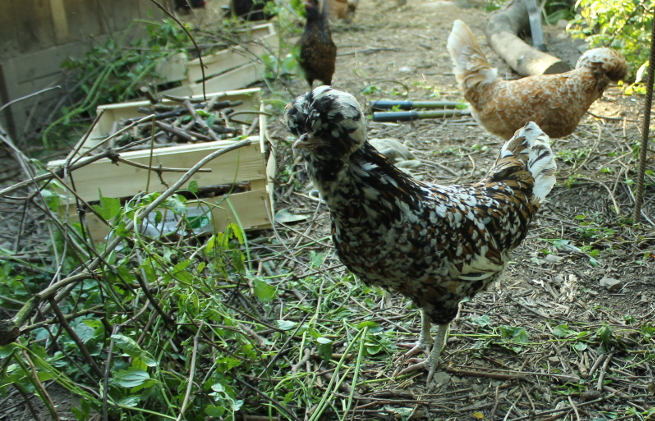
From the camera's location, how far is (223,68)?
6883 millimetres

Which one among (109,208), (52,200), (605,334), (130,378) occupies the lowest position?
(605,334)

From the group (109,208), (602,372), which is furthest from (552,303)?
(109,208)

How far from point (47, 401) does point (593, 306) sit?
3251 millimetres

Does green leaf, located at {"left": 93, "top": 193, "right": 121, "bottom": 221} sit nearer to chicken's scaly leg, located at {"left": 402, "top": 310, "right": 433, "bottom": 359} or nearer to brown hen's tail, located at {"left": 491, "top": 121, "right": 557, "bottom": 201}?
chicken's scaly leg, located at {"left": 402, "top": 310, "right": 433, "bottom": 359}

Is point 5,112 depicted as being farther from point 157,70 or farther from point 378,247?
point 378,247

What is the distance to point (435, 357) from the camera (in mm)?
2785

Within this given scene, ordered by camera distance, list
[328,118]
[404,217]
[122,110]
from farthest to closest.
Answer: [122,110], [404,217], [328,118]

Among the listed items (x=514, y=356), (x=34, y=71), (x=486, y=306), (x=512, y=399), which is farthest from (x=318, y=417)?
(x=34, y=71)

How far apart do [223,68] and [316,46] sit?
144 cm

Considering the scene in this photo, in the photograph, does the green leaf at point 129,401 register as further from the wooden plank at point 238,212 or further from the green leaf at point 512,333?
the green leaf at point 512,333

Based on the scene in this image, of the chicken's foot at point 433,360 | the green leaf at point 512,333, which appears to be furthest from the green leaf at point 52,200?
the green leaf at point 512,333

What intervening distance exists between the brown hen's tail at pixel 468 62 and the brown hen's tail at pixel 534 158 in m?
1.57

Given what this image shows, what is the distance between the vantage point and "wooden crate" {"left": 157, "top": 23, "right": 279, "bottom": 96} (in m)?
6.12

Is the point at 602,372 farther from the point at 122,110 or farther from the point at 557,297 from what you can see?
the point at 122,110
